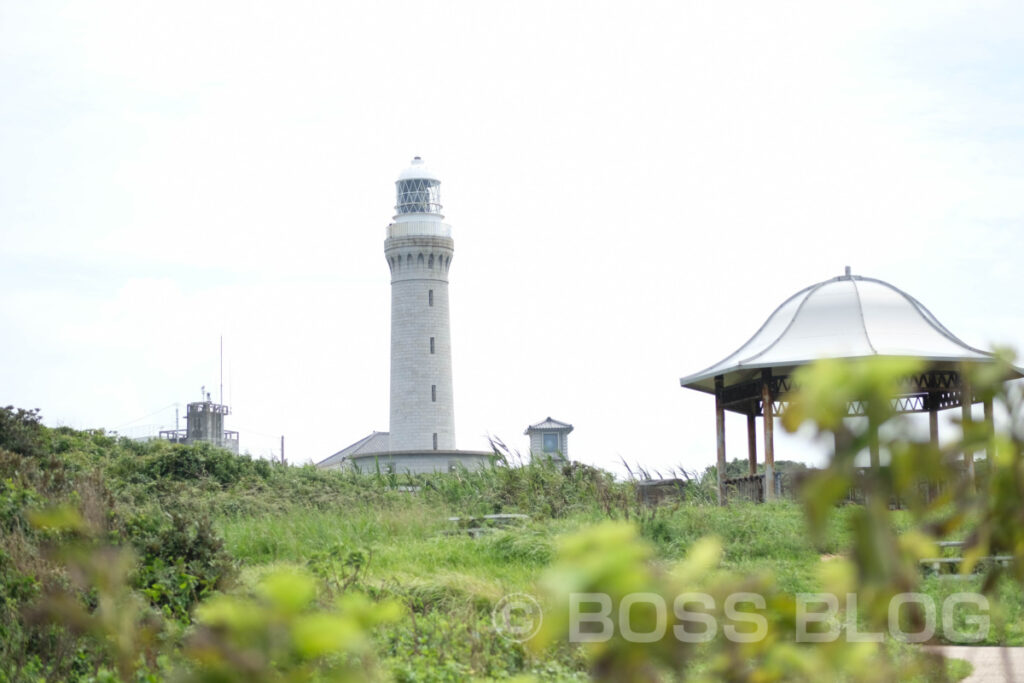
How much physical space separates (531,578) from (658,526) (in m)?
3.11

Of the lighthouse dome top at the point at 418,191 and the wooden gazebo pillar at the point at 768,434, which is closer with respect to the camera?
the wooden gazebo pillar at the point at 768,434

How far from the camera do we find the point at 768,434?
60.5 feet

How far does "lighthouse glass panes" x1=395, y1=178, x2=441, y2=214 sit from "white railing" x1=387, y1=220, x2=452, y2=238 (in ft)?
2.83

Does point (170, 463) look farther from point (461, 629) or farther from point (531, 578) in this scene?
point (461, 629)

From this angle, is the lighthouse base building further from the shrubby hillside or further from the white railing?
the shrubby hillside

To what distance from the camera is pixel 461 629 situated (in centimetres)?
815

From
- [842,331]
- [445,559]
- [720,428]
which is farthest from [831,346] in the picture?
[445,559]

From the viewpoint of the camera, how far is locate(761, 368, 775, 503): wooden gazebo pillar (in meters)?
17.8

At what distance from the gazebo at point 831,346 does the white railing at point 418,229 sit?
98.1ft

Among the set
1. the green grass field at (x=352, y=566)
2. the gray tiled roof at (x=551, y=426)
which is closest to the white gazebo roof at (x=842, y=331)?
the green grass field at (x=352, y=566)

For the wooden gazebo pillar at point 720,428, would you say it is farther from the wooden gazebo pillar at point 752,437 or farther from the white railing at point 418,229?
the white railing at point 418,229

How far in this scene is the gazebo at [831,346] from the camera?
58.6 feet

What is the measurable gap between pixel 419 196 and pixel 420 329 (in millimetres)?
6162

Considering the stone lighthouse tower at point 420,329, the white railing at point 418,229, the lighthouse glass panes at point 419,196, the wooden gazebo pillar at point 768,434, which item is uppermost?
the lighthouse glass panes at point 419,196
